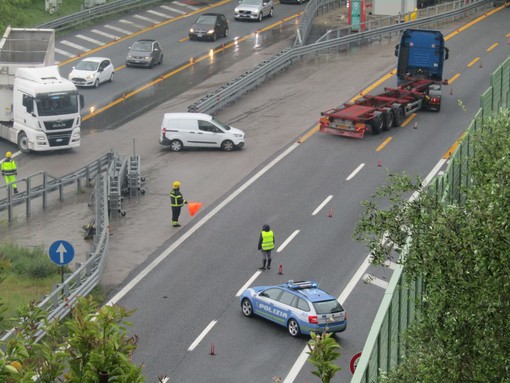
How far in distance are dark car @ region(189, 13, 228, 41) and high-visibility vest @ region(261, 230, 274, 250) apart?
34471 millimetres

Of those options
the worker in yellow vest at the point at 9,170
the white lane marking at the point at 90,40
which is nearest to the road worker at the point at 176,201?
the worker in yellow vest at the point at 9,170

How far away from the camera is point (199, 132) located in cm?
4706

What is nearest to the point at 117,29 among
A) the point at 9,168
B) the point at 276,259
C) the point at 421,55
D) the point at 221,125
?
the point at 421,55

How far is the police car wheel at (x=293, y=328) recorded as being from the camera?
29.1 metres

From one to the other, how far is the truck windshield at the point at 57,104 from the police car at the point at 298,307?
64.6ft

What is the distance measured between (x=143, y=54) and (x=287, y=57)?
7.53 metres

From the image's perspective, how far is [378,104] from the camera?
160ft

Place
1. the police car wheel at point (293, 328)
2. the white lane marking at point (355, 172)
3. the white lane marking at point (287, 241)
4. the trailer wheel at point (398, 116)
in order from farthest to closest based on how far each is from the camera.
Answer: the trailer wheel at point (398, 116) → the white lane marking at point (355, 172) → the white lane marking at point (287, 241) → the police car wheel at point (293, 328)

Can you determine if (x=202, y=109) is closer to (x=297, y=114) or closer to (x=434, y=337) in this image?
(x=297, y=114)

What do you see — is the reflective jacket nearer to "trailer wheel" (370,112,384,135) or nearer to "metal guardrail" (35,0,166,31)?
"trailer wheel" (370,112,384,135)

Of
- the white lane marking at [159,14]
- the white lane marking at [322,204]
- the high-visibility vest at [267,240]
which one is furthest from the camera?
the white lane marking at [159,14]

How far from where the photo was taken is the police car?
28719mm

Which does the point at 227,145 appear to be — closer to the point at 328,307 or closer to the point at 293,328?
the point at 293,328

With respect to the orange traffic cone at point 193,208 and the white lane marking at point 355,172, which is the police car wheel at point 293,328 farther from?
the white lane marking at point 355,172
